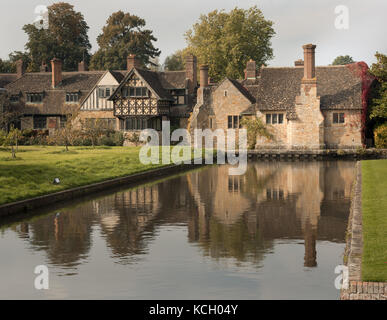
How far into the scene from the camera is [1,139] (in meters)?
49.1

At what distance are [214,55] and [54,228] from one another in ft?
213

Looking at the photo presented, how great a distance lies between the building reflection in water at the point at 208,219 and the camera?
1556cm

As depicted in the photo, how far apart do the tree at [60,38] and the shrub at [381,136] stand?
46402 mm

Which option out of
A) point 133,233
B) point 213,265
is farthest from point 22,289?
point 133,233

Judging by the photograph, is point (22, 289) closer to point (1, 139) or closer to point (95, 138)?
point (1, 139)

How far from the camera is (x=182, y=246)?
1577 centimetres

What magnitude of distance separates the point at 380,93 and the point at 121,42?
43329mm

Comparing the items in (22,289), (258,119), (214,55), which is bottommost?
(22,289)

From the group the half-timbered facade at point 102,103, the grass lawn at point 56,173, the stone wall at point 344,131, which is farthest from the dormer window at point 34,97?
the grass lawn at point 56,173

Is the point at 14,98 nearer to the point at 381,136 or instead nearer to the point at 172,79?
the point at 172,79

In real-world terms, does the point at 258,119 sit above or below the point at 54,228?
above

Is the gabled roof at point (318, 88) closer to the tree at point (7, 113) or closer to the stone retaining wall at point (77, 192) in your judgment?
the stone retaining wall at point (77, 192)

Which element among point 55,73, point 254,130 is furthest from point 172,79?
point 55,73

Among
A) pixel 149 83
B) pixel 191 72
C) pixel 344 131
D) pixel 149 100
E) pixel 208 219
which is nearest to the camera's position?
pixel 208 219
